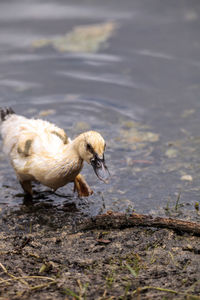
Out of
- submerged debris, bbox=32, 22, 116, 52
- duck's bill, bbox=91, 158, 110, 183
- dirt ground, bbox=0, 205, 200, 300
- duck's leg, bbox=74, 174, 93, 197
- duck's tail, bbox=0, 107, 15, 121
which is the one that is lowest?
dirt ground, bbox=0, 205, 200, 300

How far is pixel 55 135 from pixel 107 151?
1561 mm

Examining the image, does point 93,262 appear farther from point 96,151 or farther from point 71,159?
point 71,159

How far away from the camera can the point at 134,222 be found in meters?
4.86

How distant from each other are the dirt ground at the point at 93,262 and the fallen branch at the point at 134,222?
0.22 feet

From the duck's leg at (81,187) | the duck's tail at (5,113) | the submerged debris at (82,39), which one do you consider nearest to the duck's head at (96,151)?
the duck's leg at (81,187)

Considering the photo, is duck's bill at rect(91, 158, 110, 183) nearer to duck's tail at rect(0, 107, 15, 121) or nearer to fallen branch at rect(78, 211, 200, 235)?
fallen branch at rect(78, 211, 200, 235)

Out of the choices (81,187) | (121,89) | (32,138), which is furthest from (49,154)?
(121,89)

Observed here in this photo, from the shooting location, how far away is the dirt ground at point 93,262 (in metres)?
3.50

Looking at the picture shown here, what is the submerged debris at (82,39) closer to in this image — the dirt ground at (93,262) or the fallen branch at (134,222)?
the dirt ground at (93,262)

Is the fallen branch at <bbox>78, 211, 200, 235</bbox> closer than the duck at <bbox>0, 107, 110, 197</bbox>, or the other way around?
the fallen branch at <bbox>78, 211, 200, 235</bbox>

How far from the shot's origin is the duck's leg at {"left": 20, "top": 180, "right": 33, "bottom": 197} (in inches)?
250

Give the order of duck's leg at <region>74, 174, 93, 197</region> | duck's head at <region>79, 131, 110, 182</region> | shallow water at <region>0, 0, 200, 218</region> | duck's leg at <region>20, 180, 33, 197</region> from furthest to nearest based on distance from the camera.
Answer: shallow water at <region>0, 0, 200, 218</region> → duck's leg at <region>20, 180, 33, 197</region> → duck's leg at <region>74, 174, 93, 197</region> → duck's head at <region>79, 131, 110, 182</region>

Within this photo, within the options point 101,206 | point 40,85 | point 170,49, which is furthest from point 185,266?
point 170,49

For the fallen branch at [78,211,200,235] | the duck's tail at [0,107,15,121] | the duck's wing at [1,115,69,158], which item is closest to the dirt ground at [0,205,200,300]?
the fallen branch at [78,211,200,235]
